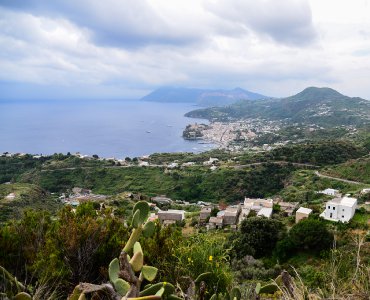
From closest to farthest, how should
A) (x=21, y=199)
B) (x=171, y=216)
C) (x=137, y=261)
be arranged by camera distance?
(x=137, y=261) → (x=171, y=216) → (x=21, y=199)

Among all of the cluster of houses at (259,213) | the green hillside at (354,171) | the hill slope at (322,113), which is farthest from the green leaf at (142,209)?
the hill slope at (322,113)

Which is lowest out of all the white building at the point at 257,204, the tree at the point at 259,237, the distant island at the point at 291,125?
the white building at the point at 257,204

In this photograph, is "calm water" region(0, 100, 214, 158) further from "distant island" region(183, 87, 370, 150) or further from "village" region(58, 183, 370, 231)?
"village" region(58, 183, 370, 231)

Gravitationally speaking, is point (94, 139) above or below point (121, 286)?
below

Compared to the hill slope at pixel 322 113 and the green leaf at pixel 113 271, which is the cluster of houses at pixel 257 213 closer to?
the green leaf at pixel 113 271

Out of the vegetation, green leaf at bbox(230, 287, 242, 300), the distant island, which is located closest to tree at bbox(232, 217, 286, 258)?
green leaf at bbox(230, 287, 242, 300)

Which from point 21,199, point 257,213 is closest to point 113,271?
point 257,213

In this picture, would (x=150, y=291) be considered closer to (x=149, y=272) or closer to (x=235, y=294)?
(x=149, y=272)

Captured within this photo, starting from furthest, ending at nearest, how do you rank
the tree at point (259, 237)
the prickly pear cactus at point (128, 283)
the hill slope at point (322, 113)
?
the hill slope at point (322, 113) → the tree at point (259, 237) → the prickly pear cactus at point (128, 283)

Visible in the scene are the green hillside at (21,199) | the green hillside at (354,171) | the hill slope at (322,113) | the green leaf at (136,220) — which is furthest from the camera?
the hill slope at (322,113)
